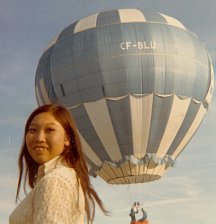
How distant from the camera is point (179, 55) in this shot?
24516mm

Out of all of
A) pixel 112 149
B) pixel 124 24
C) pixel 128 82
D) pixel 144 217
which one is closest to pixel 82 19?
pixel 124 24

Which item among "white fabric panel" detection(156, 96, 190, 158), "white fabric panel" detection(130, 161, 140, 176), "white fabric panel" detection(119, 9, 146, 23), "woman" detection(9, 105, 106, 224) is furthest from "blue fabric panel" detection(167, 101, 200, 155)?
"woman" detection(9, 105, 106, 224)

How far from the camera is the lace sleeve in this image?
165 cm

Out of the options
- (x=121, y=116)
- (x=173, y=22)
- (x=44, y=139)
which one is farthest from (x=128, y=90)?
(x=44, y=139)

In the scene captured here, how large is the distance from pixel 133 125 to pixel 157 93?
195 centimetres

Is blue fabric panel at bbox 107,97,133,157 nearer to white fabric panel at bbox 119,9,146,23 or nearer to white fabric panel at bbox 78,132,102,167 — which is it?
white fabric panel at bbox 78,132,102,167

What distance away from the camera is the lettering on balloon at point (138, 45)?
24.1 m

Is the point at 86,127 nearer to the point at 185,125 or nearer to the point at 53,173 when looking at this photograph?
the point at 185,125

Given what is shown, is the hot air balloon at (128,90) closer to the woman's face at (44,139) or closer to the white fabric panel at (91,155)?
the white fabric panel at (91,155)

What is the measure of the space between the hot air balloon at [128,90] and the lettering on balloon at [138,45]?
5 cm

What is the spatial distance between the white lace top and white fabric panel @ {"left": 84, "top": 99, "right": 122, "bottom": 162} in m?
22.2

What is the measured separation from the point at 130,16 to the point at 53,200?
80.2 feet

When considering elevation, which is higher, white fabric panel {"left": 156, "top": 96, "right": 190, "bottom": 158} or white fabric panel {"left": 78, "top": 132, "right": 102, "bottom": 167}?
white fabric panel {"left": 156, "top": 96, "right": 190, "bottom": 158}

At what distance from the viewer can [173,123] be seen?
24609 mm
